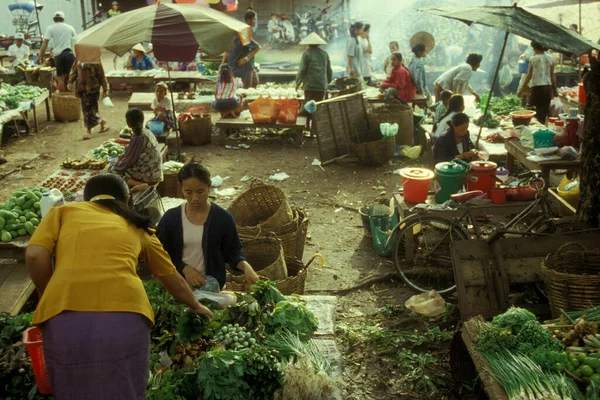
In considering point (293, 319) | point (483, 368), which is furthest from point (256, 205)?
point (483, 368)

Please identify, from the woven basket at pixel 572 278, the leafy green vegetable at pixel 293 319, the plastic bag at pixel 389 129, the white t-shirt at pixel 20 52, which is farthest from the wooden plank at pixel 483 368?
the white t-shirt at pixel 20 52

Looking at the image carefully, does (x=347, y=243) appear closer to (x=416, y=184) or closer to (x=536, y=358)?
(x=416, y=184)

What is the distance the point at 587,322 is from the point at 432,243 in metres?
2.48

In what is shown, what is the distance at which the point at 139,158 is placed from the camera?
7.59m

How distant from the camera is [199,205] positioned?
439cm

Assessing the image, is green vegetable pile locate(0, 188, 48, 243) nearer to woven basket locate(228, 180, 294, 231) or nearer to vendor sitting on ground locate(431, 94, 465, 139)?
woven basket locate(228, 180, 294, 231)

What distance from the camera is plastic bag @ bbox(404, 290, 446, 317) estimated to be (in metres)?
5.96

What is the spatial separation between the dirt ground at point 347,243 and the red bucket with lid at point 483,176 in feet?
4.27

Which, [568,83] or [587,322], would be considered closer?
[587,322]

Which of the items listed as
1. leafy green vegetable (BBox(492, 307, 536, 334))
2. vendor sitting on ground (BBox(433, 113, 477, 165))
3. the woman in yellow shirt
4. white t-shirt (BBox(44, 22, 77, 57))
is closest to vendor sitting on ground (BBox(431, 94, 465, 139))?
vendor sitting on ground (BBox(433, 113, 477, 165))

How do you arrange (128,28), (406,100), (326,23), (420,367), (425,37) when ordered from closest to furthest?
1. (420,367)
2. (128,28)
3. (406,100)
4. (425,37)
5. (326,23)

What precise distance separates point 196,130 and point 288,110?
1790 mm

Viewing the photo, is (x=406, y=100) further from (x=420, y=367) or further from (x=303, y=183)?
(x=420, y=367)

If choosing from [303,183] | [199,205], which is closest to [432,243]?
[199,205]
